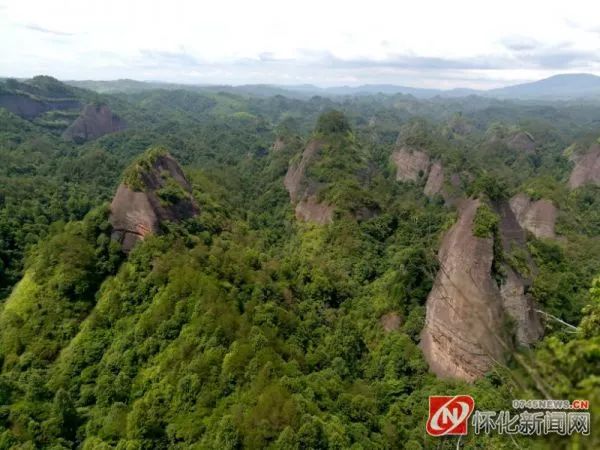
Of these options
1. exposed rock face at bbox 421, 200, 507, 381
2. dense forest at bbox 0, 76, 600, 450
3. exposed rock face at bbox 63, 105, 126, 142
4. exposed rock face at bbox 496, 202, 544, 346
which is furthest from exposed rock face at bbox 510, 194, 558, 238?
exposed rock face at bbox 63, 105, 126, 142

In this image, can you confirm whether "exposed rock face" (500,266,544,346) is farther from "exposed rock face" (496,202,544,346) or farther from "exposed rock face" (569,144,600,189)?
"exposed rock face" (569,144,600,189)

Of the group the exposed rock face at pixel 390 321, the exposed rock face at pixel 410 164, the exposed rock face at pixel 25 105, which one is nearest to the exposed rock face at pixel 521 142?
the exposed rock face at pixel 410 164

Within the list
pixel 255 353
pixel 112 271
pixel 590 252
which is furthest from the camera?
pixel 590 252

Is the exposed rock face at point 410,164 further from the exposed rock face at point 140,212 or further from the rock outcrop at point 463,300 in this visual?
the exposed rock face at point 140,212

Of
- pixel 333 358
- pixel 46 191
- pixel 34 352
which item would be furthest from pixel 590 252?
pixel 46 191

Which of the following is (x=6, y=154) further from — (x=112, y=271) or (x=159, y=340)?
(x=159, y=340)

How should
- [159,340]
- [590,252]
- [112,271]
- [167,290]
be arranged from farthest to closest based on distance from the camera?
[590,252]
[112,271]
[167,290]
[159,340]

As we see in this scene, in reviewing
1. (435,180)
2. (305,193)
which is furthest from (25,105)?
(435,180)
